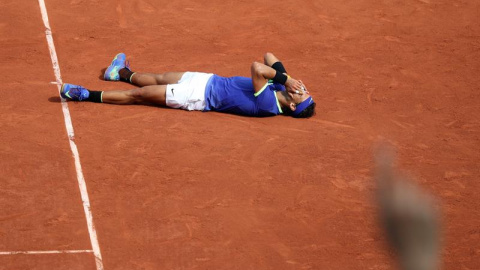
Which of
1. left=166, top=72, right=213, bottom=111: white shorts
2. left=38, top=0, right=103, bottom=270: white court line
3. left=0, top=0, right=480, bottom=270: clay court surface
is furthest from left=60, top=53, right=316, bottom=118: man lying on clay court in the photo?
left=38, top=0, right=103, bottom=270: white court line

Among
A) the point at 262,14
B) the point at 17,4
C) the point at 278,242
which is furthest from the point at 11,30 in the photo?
the point at 278,242

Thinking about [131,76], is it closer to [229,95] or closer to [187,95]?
[187,95]

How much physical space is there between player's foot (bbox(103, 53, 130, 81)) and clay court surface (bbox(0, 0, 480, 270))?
0.56ft

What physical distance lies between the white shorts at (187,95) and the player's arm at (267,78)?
806 mm

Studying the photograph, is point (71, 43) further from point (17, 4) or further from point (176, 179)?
point (176, 179)

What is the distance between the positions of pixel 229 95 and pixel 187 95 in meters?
0.62

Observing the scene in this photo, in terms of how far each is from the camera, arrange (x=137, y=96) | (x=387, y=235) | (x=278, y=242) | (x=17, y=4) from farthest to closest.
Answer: (x=17, y=4) → (x=137, y=96) → (x=278, y=242) → (x=387, y=235)

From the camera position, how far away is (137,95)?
9359mm

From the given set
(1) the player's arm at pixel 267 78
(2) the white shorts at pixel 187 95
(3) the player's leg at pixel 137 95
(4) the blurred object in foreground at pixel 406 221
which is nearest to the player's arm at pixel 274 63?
(1) the player's arm at pixel 267 78

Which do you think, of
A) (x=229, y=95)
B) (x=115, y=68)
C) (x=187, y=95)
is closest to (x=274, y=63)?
(x=229, y=95)

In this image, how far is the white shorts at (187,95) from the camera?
932cm

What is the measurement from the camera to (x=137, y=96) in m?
9.38

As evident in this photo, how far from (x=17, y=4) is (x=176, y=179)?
6.38 meters

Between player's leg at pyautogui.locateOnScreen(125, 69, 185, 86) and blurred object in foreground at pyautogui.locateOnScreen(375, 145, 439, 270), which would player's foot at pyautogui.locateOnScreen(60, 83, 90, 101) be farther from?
blurred object in foreground at pyautogui.locateOnScreen(375, 145, 439, 270)
